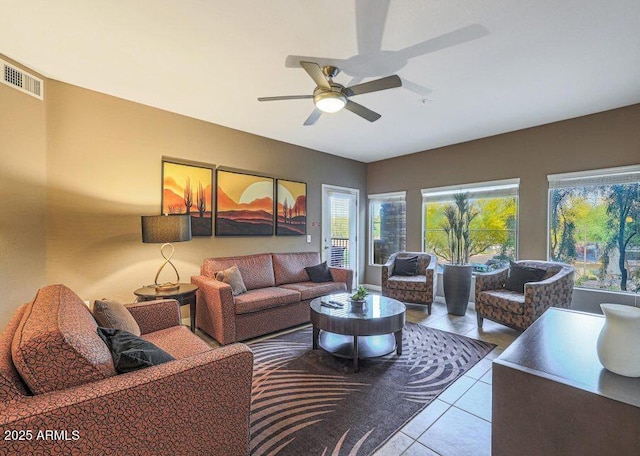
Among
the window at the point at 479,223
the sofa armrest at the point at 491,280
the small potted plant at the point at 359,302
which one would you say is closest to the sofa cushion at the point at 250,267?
the small potted plant at the point at 359,302

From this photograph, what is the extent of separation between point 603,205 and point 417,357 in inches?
121

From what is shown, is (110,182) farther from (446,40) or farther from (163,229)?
(446,40)

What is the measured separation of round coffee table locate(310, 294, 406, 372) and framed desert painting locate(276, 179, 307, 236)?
1.78 meters

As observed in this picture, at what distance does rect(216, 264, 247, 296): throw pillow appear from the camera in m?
3.40

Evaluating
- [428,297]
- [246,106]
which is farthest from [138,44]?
[428,297]

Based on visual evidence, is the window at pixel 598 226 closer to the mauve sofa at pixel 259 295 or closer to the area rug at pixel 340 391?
the area rug at pixel 340 391

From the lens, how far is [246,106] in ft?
11.0

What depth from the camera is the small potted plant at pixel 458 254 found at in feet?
13.6

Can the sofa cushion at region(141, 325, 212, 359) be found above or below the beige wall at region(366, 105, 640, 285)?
below

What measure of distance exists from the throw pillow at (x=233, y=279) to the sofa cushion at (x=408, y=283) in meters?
2.26

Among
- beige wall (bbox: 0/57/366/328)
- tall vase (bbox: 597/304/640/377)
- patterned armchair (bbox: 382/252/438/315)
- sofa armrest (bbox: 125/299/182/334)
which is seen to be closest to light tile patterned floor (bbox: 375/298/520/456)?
tall vase (bbox: 597/304/640/377)

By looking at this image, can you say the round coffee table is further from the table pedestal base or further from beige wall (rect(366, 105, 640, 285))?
beige wall (rect(366, 105, 640, 285))

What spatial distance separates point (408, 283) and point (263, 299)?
7.32 ft

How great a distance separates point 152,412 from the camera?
114 cm
